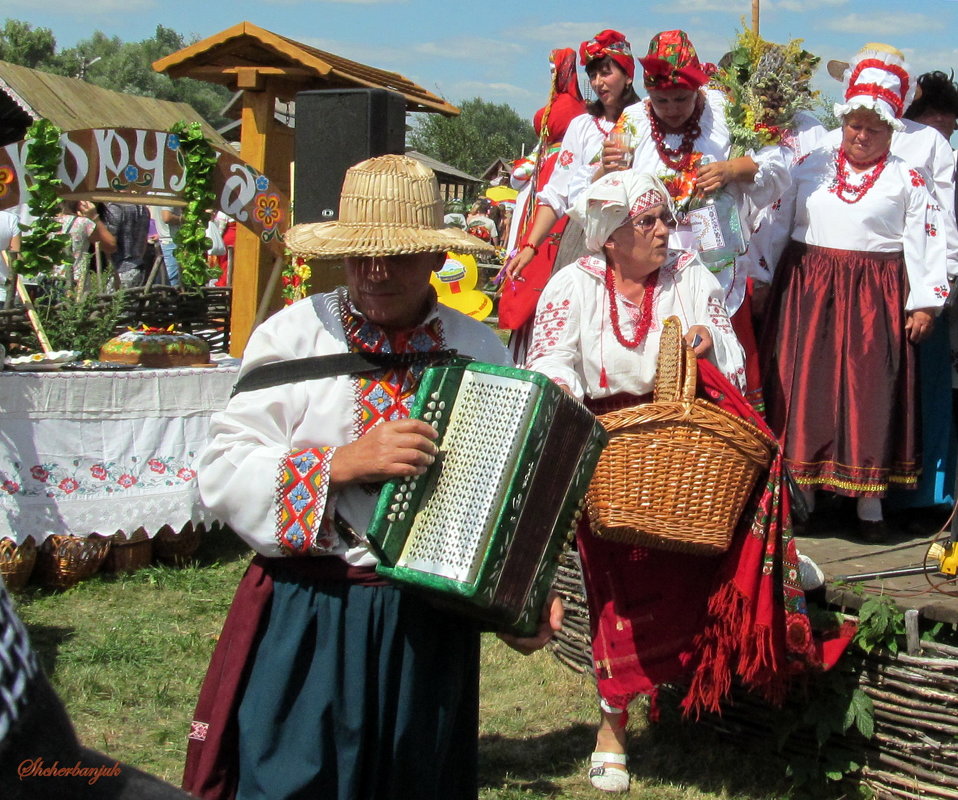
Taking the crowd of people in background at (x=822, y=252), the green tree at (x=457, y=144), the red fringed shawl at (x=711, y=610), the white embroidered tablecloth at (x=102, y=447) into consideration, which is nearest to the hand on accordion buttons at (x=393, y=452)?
the red fringed shawl at (x=711, y=610)

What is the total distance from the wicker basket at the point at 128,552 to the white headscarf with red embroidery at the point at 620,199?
3355 mm

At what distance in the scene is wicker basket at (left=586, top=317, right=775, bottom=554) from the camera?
10.8 ft

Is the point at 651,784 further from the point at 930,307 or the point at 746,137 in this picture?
the point at 746,137

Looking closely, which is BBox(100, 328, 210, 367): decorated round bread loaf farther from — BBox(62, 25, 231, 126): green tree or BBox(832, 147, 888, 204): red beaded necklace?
BBox(62, 25, 231, 126): green tree

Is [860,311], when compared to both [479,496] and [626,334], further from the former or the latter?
[479,496]

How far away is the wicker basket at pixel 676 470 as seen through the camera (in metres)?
3.28

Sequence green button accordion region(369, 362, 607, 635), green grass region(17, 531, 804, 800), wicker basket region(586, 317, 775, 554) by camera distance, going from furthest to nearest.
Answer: green grass region(17, 531, 804, 800), wicker basket region(586, 317, 775, 554), green button accordion region(369, 362, 607, 635)

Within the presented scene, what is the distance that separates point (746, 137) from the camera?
4688 mm

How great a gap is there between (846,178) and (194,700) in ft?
10.9

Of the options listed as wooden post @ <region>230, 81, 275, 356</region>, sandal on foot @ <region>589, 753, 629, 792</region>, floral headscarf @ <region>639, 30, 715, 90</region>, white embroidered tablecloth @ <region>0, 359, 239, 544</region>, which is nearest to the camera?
sandal on foot @ <region>589, 753, 629, 792</region>

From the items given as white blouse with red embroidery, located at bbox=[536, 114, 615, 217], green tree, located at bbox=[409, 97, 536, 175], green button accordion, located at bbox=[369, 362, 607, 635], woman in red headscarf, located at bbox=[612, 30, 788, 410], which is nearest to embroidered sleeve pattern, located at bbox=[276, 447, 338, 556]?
green button accordion, located at bbox=[369, 362, 607, 635]

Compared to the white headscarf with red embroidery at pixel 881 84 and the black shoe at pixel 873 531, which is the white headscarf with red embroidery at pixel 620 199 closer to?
the white headscarf with red embroidery at pixel 881 84

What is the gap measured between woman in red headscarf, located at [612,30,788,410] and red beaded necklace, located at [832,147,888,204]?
0.75 feet

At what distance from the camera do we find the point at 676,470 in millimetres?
3285
